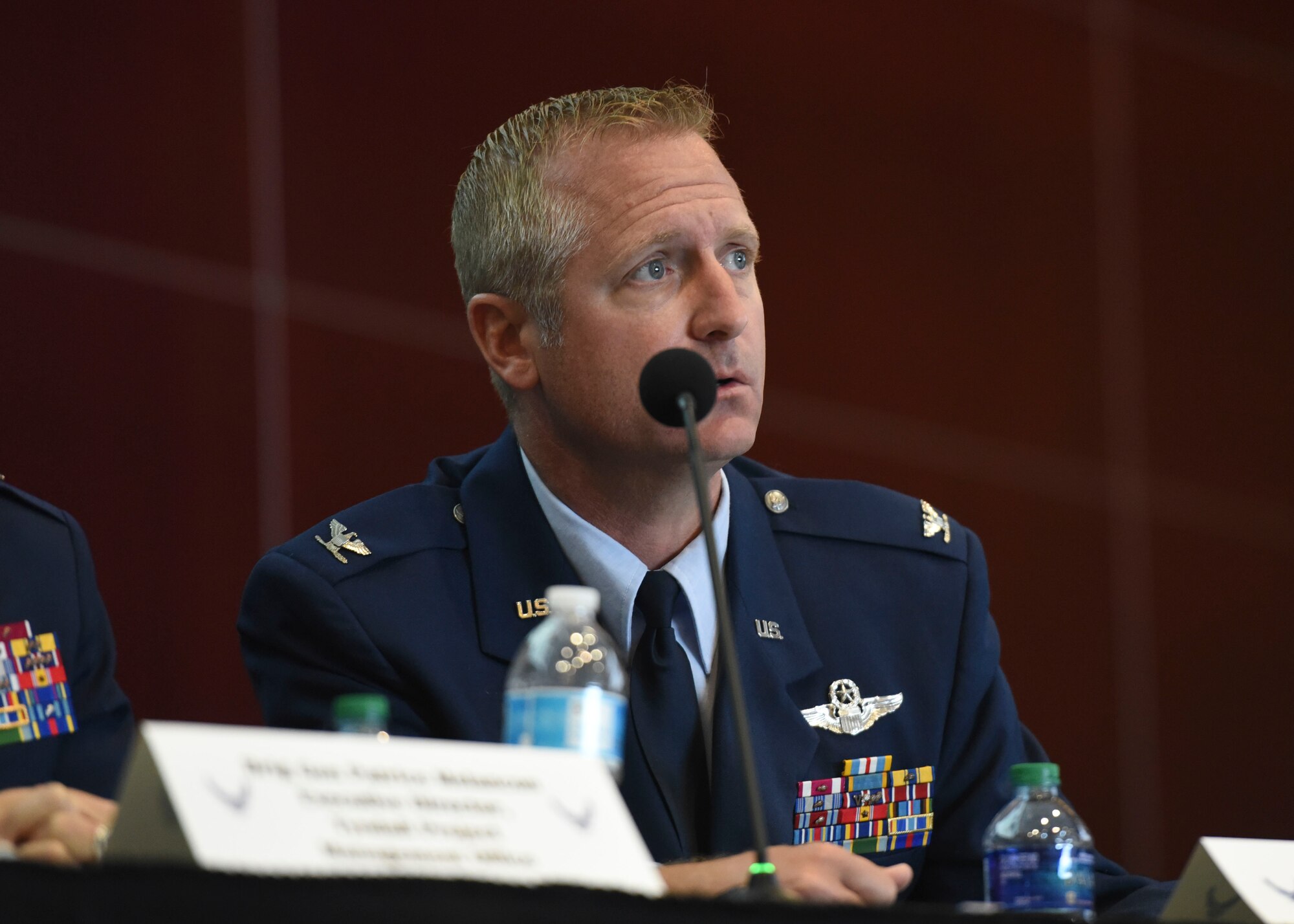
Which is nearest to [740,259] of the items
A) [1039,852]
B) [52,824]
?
[1039,852]

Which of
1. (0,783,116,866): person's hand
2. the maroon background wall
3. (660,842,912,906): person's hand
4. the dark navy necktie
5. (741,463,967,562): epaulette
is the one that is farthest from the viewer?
the maroon background wall

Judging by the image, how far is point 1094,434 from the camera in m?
4.27

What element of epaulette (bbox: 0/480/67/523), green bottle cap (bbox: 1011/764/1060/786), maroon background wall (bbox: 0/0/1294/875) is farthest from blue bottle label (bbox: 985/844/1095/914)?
maroon background wall (bbox: 0/0/1294/875)

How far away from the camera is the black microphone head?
4.80ft

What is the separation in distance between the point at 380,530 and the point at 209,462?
1012 mm

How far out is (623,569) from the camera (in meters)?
2.00

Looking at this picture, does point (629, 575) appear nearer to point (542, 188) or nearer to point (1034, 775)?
point (542, 188)

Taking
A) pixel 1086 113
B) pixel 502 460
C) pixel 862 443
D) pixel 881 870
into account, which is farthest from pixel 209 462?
pixel 1086 113

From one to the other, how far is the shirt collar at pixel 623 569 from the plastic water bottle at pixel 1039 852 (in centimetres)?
46

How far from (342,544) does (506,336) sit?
41 cm

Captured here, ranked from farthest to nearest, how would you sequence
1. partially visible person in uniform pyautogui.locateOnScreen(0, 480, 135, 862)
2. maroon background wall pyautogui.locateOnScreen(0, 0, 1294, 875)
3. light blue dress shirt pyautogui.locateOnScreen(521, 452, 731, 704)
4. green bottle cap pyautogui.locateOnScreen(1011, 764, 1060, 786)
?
maroon background wall pyautogui.locateOnScreen(0, 0, 1294, 875), light blue dress shirt pyautogui.locateOnScreen(521, 452, 731, 704), partially visible person in uniform pyautogui.locateOnScreen(0, 480, 135, 862), green bottle cap pyautogui.locateOnScreen(1011, 764, 1060, 786)

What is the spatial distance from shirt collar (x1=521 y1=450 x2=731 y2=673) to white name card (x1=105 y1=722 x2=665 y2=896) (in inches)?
36.9

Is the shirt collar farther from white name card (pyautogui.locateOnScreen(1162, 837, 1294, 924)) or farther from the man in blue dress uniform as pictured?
white name card (pyautogui.locateOnScreen(1162, 837, 1294, 924))

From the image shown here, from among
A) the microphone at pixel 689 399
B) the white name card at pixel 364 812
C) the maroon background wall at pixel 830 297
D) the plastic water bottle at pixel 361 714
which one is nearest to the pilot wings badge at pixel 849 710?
the microphone at pixel 689 399
